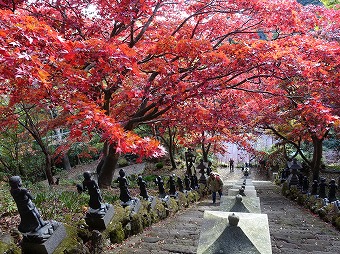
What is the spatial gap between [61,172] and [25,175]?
3.85 m

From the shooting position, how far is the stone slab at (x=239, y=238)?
233 centimetres

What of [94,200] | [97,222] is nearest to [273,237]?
[97,222]

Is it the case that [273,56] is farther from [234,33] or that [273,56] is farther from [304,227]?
[304,227]

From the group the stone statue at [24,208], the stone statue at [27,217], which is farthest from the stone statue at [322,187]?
the stone statue at [24,208]

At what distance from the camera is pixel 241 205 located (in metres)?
3.89

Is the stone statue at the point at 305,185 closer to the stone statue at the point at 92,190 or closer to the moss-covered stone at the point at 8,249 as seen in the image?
the stone statue at the point at 92,190

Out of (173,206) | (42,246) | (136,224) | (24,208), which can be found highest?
(24,208)

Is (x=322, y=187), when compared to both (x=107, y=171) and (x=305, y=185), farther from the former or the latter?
(x=107, y=171)

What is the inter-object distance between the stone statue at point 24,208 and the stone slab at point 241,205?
100 inches

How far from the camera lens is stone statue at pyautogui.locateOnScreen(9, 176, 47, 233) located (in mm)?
3592

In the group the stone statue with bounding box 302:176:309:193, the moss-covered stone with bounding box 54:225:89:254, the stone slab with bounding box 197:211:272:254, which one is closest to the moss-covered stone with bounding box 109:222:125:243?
the moss-covered stone with bounding box 54:225:89:254

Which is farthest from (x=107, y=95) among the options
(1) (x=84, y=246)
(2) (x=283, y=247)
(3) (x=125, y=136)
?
(2) (x=283, y=247)

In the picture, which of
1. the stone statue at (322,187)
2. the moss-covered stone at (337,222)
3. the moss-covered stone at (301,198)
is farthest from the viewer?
the moss-covered stone at (301,198)

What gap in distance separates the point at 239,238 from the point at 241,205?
5.15 feet
